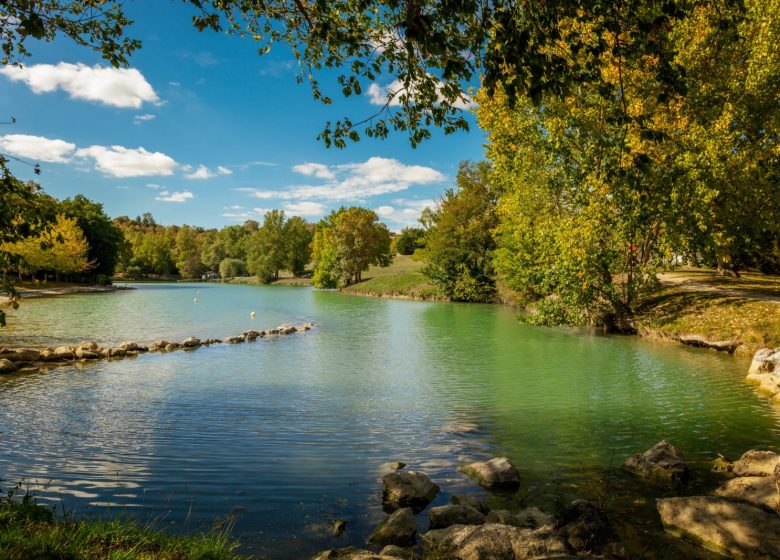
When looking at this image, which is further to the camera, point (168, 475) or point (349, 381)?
point (349, 381)

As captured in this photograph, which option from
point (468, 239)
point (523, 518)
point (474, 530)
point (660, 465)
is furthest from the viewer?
point (468, 239)

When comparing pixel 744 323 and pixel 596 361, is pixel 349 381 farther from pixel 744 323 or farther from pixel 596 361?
pixel 744 323

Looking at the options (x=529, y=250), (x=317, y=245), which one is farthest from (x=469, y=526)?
(x=317, y=245)

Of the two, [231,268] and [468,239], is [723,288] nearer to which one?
[468,239]

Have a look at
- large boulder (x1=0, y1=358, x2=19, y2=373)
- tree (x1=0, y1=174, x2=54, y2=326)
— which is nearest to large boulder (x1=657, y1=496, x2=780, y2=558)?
tree (x1=0, y1=174, x2=54, y2=326)

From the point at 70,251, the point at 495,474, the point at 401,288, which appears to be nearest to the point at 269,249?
the point at 70,251

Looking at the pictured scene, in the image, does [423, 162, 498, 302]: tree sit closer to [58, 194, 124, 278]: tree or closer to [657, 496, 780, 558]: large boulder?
[657, 496, 780, 558]: large boulder

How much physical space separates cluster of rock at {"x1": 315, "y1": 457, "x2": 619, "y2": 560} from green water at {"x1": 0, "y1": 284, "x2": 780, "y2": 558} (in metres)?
0.37

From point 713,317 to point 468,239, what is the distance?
33.2 metres

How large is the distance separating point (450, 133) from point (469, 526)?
19.5 ft

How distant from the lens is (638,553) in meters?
5.78

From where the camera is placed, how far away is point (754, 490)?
6.89 metres

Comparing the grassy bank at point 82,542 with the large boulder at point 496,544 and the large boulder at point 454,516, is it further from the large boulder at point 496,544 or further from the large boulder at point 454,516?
the large boulder at point 454,516

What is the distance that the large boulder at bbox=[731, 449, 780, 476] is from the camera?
768cm
